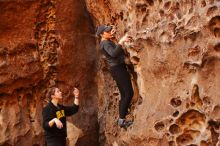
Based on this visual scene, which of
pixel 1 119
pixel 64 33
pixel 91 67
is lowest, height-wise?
pixel 1 119

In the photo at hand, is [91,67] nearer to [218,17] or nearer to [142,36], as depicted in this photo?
[142,36]

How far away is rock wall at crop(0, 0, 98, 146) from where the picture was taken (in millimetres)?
6883

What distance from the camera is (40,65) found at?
710 cm

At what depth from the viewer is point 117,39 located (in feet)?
20.5

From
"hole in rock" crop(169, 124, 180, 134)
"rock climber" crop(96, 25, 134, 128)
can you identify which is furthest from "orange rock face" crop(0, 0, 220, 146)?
"rock climber" crop(96, 25, 134, 128)

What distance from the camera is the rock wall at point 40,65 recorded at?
6883 millimetres

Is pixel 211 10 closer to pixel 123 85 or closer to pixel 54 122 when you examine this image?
pixel 123 85

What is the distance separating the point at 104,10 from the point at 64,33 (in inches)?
31.3

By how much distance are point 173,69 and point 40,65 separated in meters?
2.49

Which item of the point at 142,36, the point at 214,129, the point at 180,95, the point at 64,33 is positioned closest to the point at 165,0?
the point at 142,36

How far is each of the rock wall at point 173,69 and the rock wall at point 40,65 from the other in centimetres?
115

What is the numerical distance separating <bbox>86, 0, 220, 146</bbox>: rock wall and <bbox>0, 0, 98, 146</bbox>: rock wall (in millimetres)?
1146

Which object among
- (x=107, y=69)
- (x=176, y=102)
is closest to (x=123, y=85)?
(x=176, y=102)

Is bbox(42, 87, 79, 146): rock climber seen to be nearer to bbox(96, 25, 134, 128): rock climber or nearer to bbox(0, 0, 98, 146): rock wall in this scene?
bbox(96, 25, 134, 128): rock climber
